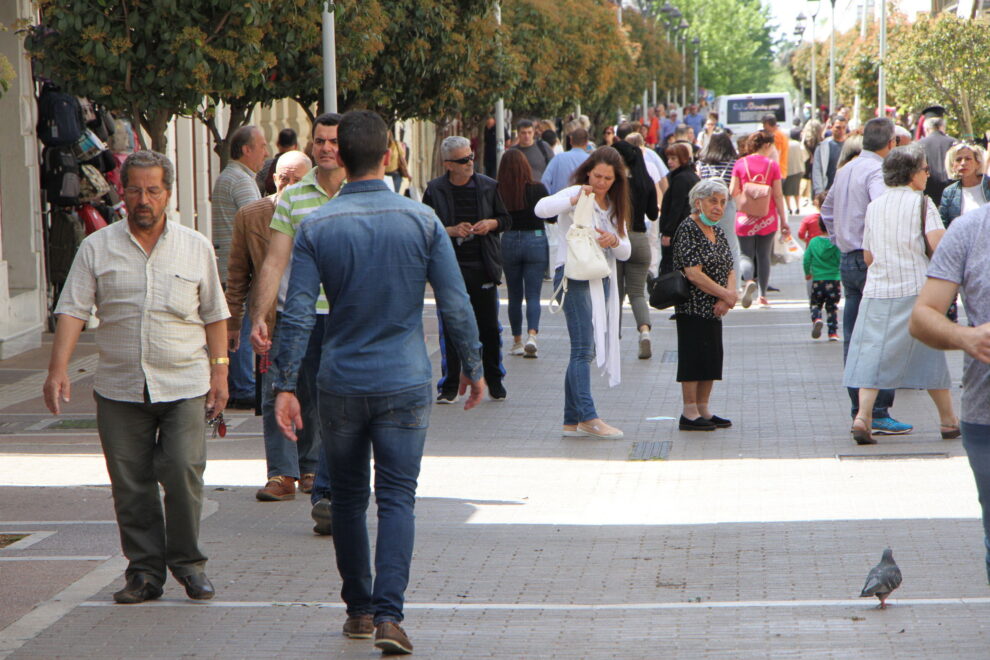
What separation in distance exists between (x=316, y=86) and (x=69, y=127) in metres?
2.53

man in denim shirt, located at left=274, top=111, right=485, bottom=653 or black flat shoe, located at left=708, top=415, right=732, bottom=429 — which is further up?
man in denim shirt, located at left=274, top=111, right=485, bottom=653

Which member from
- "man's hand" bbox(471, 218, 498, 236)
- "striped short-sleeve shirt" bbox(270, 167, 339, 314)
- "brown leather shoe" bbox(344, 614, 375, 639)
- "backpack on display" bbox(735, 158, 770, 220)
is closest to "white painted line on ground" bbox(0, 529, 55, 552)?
"striped short-sleeve shirt" bbox(270, 167, 339, 314)

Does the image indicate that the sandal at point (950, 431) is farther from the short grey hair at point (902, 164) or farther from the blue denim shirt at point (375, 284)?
the blue denim shirt at point (375, 284)

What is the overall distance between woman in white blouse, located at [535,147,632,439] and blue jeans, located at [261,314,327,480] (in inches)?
94.3

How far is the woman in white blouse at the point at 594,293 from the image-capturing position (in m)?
10.1

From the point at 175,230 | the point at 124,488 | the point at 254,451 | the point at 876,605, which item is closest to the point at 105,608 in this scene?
the point at 124,488

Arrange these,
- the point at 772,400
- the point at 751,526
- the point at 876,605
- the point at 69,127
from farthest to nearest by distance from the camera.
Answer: the point at 69,127
the point at 772,400
the point at 751,526
the point at 876,605

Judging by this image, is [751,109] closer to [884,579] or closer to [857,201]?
[857,201]

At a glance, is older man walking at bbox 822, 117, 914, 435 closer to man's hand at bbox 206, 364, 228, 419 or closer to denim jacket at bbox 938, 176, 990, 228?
denim jacket at bbox 938, 176, 990, 228

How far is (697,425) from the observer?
1061 cm

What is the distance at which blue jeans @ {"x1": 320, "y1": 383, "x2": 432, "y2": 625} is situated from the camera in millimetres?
5270

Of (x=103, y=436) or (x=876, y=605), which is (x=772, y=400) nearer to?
(x=876, y=605)

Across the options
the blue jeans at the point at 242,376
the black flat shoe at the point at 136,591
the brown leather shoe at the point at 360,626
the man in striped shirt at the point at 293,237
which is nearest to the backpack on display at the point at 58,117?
the blue jeans at the point at 242,376

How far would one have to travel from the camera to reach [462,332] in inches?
211
